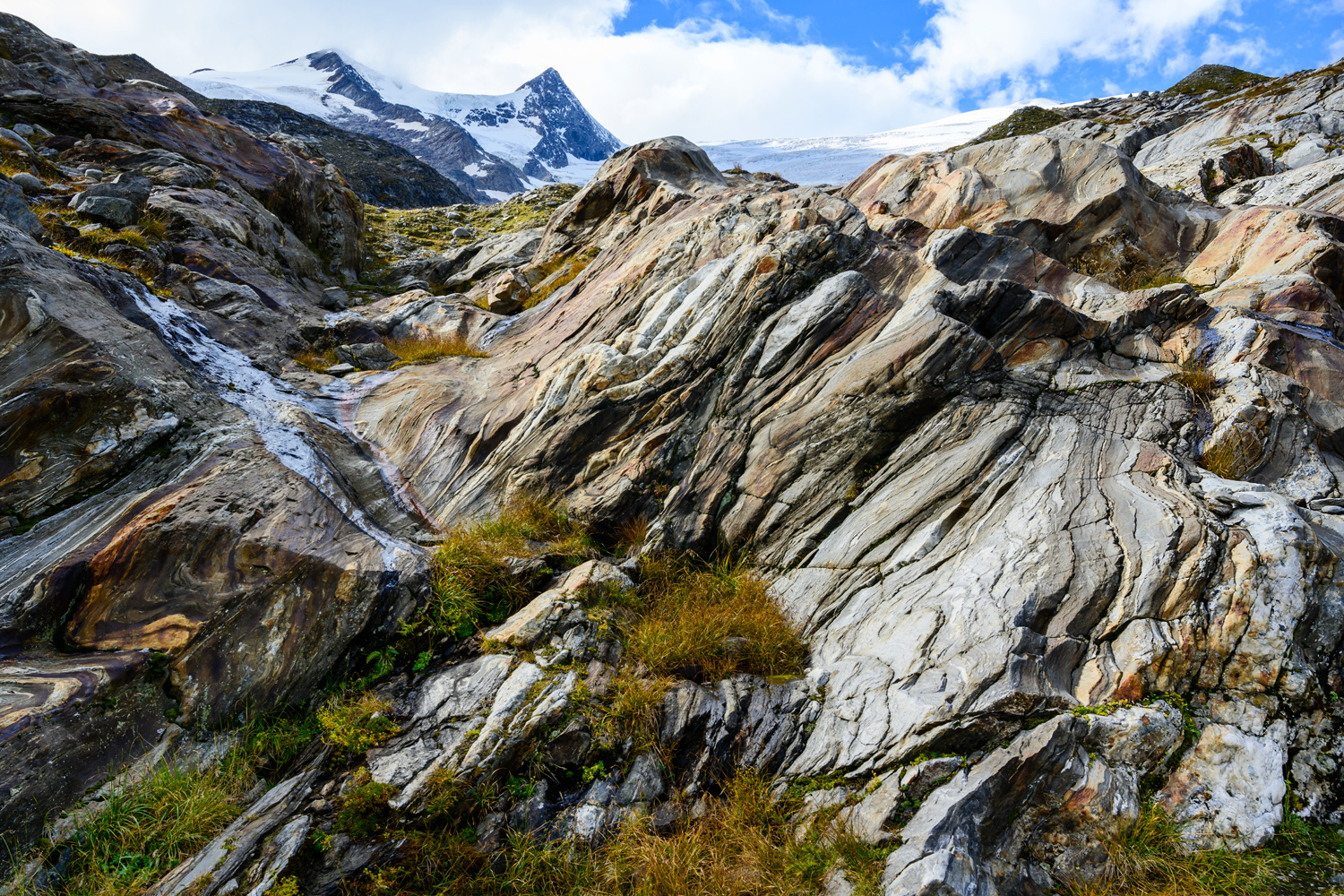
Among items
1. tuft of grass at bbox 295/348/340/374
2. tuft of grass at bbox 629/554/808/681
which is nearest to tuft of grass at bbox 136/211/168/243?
tuft of grass at bbox 295/348/340/374

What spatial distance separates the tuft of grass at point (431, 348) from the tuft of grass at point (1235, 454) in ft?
43.7

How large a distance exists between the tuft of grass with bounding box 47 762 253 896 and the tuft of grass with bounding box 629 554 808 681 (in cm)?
419

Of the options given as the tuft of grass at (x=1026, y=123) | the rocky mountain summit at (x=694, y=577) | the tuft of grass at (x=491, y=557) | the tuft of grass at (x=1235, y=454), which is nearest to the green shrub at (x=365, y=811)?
the rocky mountain summit at (x=694, y=577)

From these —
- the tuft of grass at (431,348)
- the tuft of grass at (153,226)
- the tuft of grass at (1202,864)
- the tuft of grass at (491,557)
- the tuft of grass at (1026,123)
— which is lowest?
the tuft of grass at (1202,864)

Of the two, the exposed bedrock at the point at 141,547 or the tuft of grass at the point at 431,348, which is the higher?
the tuft of grass at the point at 431,348

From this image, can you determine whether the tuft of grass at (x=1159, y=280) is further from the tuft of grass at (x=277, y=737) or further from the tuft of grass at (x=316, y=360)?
the tuft of grass at (x=316, y=360)

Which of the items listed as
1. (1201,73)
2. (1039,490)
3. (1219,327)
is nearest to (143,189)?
(1039,490)

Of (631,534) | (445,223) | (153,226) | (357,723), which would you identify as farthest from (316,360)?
(445,223)

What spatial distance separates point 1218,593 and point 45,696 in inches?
454

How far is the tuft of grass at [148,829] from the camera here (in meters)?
4.76

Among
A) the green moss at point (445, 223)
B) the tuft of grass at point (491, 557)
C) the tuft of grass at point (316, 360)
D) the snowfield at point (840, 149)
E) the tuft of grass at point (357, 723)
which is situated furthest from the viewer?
the snowfield at point (840, 149)

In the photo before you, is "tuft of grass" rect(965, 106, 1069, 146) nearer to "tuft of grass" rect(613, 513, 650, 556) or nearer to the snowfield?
the snowfield

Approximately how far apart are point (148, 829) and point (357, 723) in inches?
66.5

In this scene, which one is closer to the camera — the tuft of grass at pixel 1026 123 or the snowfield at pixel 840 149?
the tuft of grass at pixel 1026 123
